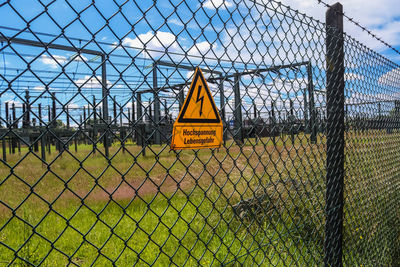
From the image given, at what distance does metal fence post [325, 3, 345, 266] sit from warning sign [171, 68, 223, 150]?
1369mm

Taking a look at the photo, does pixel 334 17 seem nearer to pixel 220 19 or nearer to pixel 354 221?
pixel 220 19

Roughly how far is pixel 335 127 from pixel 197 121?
5.13 ft

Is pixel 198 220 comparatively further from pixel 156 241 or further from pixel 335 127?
pixel 335 127

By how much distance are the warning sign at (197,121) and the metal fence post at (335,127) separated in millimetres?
1369

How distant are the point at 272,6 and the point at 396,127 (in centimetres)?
339

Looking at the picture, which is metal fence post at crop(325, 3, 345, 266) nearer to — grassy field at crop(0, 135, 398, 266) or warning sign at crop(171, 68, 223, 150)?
grassy field at crop(0, 135, 398, 266)

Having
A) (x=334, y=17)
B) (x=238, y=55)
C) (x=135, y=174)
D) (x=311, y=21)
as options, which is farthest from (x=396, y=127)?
(x=135, y=174)

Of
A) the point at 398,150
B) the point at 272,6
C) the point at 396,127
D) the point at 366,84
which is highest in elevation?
the point at 272,6

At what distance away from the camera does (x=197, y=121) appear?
1.49 metres

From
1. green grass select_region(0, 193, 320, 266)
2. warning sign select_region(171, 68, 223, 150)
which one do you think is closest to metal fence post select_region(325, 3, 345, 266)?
green grass select_region(0, 193, 320, 266)

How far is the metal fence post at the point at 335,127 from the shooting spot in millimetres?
2490

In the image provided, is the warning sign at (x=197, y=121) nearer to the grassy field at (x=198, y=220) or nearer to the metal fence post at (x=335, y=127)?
the grassy field at (x=198, y=220)

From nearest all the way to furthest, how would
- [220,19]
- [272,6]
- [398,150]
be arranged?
[220,19]
[272,6]
[398,150]

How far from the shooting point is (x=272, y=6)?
1979mm
